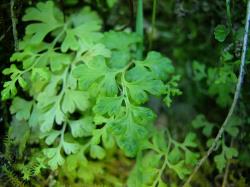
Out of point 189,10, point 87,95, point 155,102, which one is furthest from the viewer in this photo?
point 155,102

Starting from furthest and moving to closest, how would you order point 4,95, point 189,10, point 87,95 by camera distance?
point 189,10
point 87,95
point 4,95

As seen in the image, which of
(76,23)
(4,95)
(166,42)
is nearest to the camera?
(4,95)

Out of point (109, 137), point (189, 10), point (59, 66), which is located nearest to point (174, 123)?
point (109, 137)

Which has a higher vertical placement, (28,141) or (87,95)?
(87,95)

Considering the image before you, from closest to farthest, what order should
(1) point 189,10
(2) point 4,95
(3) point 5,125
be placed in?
(2) point 4,95 < (3) point 5,125 < (1) point 189,10

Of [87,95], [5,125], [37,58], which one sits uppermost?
[37,58]

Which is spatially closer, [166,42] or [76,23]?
[76,23]

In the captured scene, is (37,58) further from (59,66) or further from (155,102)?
(155,102)

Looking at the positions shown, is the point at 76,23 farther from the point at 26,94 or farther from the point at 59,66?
the point at 26,94

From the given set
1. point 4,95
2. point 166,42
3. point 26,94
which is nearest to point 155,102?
point 166,42
